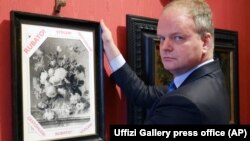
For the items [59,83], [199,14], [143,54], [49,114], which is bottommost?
[49,114]

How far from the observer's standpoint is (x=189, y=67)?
1146 millimetres

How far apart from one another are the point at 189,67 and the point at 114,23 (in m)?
0.38

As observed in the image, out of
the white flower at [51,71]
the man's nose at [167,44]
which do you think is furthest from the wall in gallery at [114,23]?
the man's nose at [167,44]

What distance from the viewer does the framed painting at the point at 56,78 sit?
3.44 ft

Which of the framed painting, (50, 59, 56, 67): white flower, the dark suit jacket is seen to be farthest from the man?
(50, 59, 56, 67): white flower

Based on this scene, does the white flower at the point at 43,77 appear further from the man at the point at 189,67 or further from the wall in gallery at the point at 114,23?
the man at the point at 189,67

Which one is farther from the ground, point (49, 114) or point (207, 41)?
point (207, 41)

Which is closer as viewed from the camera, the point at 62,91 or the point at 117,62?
the point at 62,91

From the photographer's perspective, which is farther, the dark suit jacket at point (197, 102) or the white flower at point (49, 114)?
the white flower at point (49, 114)

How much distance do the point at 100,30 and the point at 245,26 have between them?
1.20 meters

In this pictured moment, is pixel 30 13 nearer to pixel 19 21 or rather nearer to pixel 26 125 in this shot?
pixel 19 21

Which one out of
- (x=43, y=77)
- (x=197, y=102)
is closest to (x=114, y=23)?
(x=43, y=77)

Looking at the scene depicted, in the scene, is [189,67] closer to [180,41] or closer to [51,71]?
[180,41]

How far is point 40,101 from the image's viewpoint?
1.11m
